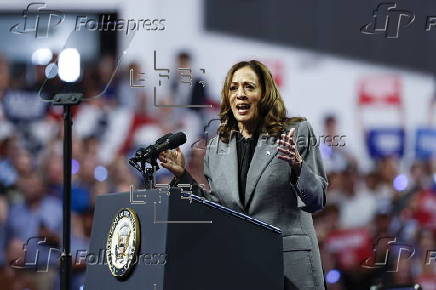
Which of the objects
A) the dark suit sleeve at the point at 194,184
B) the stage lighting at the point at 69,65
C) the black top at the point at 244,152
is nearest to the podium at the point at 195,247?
the dark suit sleeve at the point at 194,184

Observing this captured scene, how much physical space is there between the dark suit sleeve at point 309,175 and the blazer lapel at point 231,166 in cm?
22

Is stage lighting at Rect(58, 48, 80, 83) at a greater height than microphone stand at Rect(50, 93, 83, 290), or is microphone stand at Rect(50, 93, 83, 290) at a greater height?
stage lighting at Rect(58, 48, 80, 83)

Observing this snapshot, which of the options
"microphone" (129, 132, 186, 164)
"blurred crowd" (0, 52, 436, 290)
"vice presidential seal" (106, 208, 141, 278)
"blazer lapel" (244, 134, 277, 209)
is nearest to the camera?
"vice presidential seal" (106, 208, 141, 278)

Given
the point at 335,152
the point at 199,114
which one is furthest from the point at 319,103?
the point at 199,114

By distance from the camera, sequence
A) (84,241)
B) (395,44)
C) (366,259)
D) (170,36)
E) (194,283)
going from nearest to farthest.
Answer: (194,283)
(84,241)
(366,259)
(170,36)
(395,44)

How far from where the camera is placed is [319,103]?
7.67 metres

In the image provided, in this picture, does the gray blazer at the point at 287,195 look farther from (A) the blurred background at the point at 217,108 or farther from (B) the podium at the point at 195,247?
(A) the blurred background at the point at 217,108

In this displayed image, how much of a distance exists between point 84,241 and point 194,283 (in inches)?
142

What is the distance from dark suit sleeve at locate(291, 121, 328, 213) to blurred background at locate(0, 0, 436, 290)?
2.51 m

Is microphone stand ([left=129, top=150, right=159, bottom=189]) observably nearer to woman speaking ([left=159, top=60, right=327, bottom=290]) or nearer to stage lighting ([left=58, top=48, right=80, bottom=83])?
woman speaking ([left=159, top=60, right=327, bottom=290])

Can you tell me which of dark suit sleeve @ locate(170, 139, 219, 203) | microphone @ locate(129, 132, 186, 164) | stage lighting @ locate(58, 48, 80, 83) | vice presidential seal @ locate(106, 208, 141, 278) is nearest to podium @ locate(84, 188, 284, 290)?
vice presidential seal @ locate(106, 208, 141, 278)

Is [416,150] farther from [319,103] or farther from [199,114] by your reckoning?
[199,114]

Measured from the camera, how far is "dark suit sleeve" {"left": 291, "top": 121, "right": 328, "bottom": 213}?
3137mm

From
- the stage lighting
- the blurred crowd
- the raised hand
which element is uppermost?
the stage lighting
